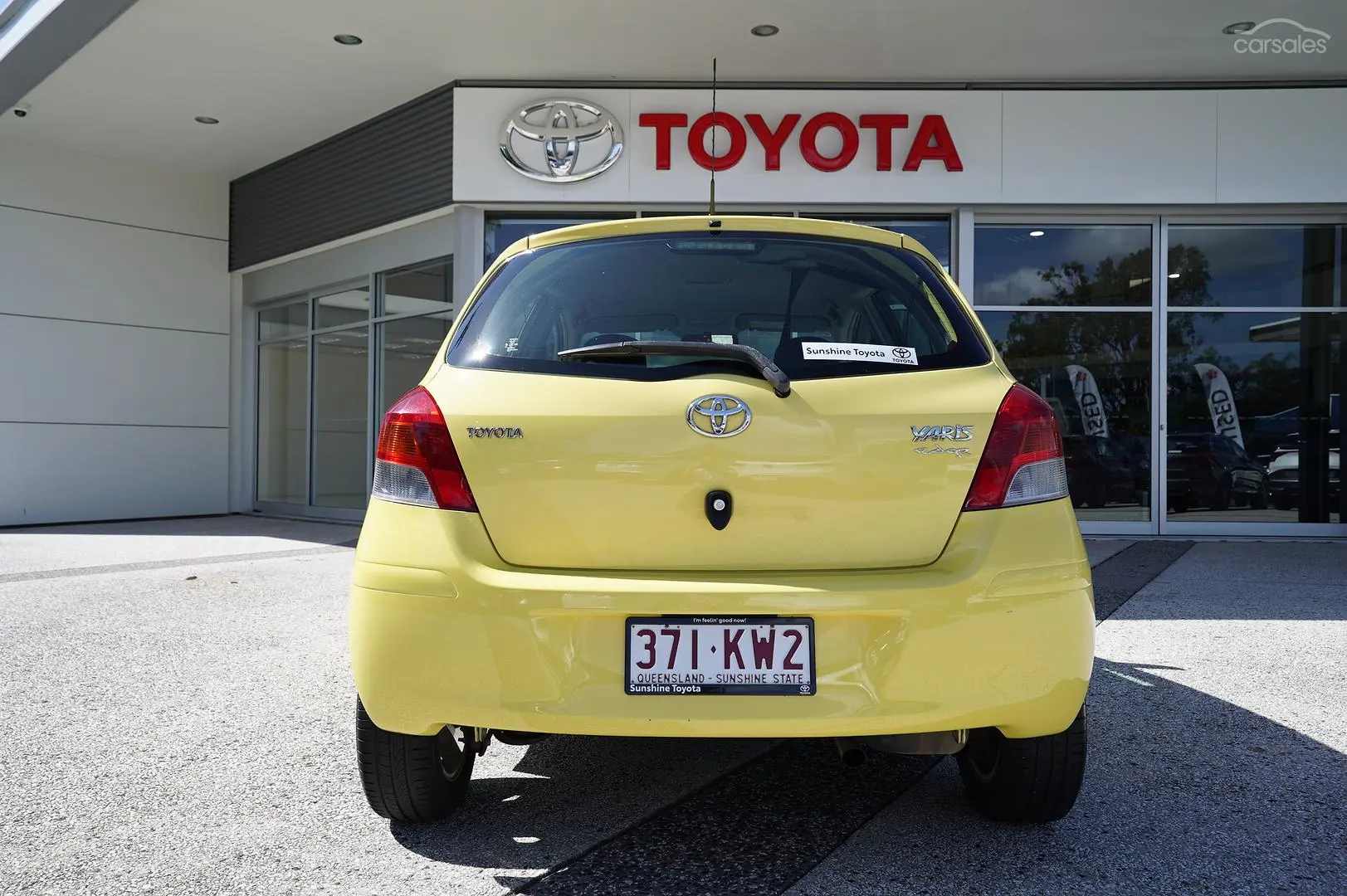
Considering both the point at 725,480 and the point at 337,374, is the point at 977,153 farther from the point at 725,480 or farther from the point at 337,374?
the point at 725,480

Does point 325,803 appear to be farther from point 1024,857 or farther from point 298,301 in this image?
point 298,301

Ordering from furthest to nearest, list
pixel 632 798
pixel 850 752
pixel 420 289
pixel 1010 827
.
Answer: pixel 420 289
pixel 632 798
pixel 1010 827
pixel 850 752

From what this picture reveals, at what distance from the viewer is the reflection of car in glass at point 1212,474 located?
941 centimetres

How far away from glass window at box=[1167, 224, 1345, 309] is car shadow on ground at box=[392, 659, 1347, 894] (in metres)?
7.50

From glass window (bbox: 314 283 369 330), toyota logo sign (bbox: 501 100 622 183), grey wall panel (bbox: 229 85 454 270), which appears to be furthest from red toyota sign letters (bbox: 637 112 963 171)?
glass window (bbox: 314 283 369 330)

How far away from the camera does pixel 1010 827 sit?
2.38 m

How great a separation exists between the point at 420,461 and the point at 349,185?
392 inches

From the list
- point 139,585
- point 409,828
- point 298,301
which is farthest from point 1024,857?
point 298,301

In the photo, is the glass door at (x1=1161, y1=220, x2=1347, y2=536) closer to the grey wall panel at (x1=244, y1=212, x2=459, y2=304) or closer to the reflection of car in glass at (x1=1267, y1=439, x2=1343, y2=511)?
the reflection of car in glass at (x1=1267, y1=439, x2=1343, y2=511)

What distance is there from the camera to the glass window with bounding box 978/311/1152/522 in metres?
9.47

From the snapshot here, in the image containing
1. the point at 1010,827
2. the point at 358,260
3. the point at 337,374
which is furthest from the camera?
the point at 337,374

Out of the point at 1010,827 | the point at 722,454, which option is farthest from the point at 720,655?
the point at 1010,827

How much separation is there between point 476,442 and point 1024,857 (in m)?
1.55

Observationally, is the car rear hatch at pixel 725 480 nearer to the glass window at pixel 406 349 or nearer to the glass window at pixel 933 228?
the glass window at pixel 933 228
